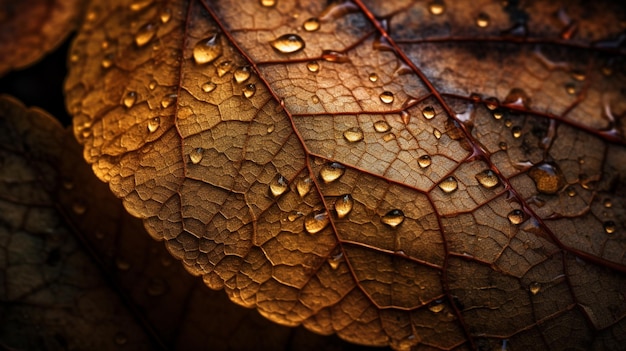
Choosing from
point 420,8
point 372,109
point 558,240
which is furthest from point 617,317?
point 420,8

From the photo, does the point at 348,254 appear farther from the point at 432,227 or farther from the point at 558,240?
the point at 558,240

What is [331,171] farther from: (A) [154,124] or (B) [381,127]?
(A) [154,124]

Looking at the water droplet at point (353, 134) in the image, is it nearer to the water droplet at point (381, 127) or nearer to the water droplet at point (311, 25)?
the water droplet at point (381, 127)

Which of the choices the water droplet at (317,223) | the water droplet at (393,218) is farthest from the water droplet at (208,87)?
the water droplet at (393,218)

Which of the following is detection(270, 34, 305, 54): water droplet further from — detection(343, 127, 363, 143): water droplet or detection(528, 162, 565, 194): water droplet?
detection(528, 162, 565, 194): water droplet

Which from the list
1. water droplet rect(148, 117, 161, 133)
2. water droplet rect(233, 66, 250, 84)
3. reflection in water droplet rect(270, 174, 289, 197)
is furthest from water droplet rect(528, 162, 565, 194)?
water droplet rect(148, 117, 161, 133)

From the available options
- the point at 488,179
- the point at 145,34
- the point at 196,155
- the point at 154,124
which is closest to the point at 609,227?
the point at 488,179
